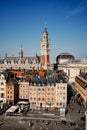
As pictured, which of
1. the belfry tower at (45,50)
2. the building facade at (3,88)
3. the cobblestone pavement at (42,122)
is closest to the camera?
the cobblestone pavement at (42,122)

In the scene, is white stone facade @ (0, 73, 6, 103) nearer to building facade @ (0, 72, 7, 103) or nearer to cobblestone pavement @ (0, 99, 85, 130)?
building facade @ (0, 72, 7, 103)

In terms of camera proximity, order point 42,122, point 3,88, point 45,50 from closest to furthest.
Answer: point 42,122 → point 3,88 → point 45,50

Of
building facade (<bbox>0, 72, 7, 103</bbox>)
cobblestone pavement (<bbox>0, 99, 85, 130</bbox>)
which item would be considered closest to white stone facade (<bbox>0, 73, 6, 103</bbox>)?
building facade (<bbox>0, 72, 7, 103</bbox>)

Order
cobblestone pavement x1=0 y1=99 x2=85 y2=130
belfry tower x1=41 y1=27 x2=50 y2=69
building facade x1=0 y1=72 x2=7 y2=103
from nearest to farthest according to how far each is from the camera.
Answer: cobblestone pavement x1=0 y1=99 x2=85 y2=130, building facade x1=0 y1=72 x2=7 y2=103, belfry tower x1=41 y1=27 x2=50 y2=69

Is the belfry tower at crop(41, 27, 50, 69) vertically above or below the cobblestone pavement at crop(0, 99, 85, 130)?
above

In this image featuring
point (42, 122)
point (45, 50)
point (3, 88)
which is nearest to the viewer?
point (42, 122)

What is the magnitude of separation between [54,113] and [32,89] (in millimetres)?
→ 8474

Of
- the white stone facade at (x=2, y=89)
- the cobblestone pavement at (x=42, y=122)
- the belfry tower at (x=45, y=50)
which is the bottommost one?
the cobblestone pavement at (x=42, y=122)

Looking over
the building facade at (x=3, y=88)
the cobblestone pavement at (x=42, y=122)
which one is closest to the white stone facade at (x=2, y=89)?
the building facade at (x=3, y=88)

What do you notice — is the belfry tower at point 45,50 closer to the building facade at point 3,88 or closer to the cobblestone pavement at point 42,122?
the building facade at point 3,88

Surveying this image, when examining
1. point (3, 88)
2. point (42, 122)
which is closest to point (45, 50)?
point (3, 88)

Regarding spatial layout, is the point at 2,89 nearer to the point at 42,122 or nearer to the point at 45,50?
the point at 42,122

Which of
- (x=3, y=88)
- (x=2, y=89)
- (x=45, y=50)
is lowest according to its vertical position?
(x=2, y=89)

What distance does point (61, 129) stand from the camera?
33844 millimetres
